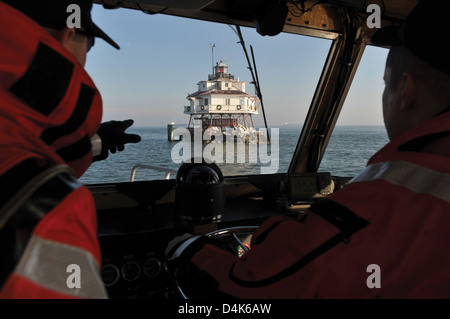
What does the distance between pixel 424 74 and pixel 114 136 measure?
1220 millimetres

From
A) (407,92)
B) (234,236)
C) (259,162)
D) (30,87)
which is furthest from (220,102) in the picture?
(30,87)

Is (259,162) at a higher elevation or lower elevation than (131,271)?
higher

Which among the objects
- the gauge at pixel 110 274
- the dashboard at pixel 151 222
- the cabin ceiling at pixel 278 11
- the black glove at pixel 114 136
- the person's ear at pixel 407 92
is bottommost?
the gauge at pixel 110 274

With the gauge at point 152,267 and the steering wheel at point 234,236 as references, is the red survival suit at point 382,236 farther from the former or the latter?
the gauge at point 152,267

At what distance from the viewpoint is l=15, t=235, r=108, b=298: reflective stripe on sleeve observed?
35 cm

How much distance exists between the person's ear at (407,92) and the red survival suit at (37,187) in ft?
2.24

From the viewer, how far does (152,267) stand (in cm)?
156

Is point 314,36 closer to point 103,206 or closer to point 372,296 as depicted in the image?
point 103,206

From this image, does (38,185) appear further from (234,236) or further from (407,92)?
(234,236)

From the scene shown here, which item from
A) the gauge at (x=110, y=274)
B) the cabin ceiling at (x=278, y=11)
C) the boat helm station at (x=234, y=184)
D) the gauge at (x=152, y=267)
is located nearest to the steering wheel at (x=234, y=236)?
the boat helm station at (x=234, y=184)

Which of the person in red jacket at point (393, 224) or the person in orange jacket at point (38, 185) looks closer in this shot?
the person in orange jacket at point (38, 185)

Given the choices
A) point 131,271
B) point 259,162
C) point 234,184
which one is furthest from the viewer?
point 259,162

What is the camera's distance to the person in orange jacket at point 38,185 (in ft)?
1.14
